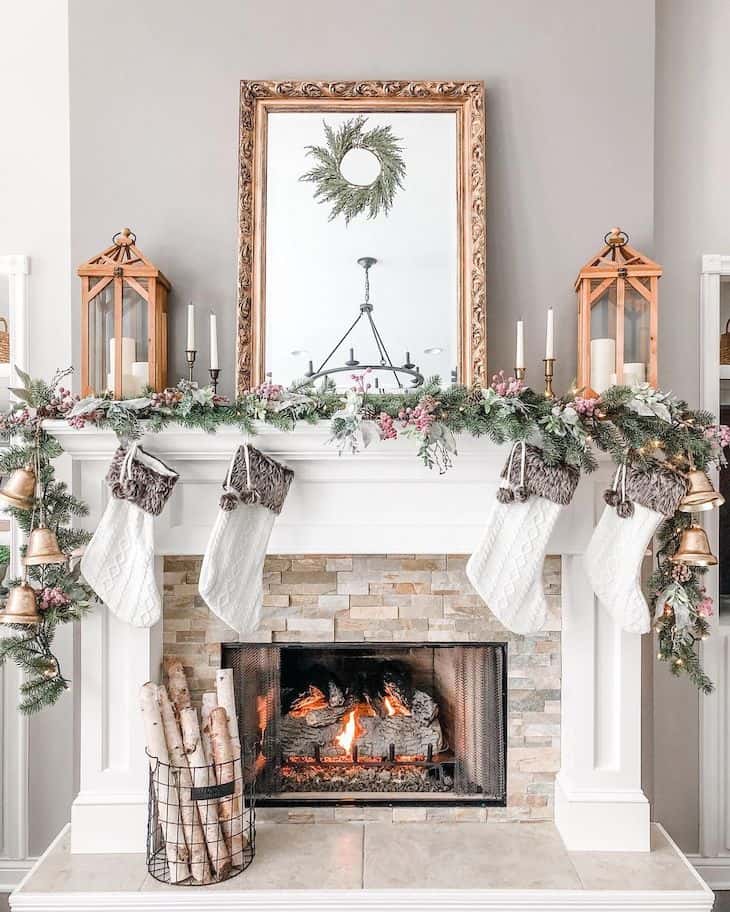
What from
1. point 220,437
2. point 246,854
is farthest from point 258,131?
point 246,854

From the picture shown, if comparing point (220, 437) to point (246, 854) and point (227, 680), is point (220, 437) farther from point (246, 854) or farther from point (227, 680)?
point (246, 854)

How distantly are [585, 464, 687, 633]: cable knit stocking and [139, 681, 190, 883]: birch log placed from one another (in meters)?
1.17

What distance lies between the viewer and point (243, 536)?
5.91 feet

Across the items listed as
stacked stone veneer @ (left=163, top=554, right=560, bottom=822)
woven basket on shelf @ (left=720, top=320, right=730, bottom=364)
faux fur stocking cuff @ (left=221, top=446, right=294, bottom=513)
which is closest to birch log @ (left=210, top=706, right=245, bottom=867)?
stacked stone veneer @ (left=163, top=554, right=560, bottom=822)

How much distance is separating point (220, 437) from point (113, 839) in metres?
1.12

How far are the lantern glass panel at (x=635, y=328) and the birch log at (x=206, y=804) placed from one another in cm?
149

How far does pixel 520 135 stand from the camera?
6.72 feet

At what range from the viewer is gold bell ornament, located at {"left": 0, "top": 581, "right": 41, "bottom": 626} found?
1.71 meters

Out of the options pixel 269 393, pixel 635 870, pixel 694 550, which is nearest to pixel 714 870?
pixel 635 870

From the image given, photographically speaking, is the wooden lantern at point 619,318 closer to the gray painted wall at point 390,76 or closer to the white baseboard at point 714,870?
the gray painted wall at point 390,76

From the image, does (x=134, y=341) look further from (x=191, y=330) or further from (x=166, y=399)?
(x=166, y=399)

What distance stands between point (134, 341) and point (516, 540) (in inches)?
45.2

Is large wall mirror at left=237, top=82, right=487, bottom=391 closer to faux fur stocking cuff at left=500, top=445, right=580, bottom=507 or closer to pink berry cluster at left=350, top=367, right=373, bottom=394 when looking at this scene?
pink berry cluster at left=350, top=367, right=373, bottom=394

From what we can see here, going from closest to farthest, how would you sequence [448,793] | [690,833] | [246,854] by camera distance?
[246,854] → [448,793] → [690,833]
